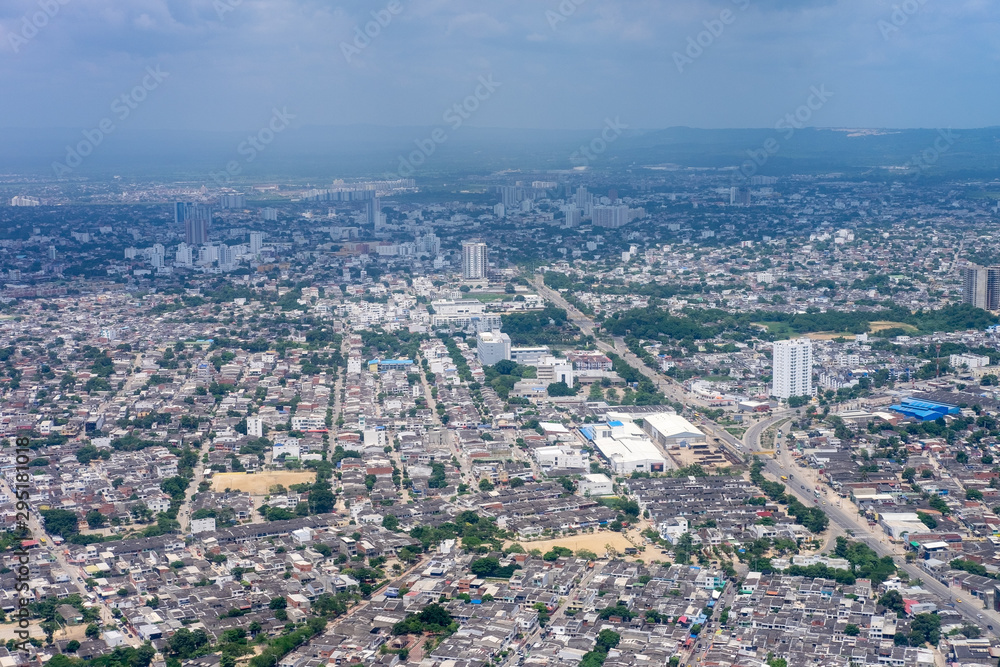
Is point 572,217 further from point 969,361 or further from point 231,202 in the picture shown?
point 969,361

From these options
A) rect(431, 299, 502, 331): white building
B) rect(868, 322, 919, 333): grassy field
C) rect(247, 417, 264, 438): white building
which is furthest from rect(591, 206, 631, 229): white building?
rect(247, 417, 264, 438): white building

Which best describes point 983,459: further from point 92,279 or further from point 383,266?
point 92,279

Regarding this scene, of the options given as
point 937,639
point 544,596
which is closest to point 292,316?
point 544,596

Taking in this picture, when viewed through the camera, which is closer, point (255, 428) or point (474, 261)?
point (255, 428)

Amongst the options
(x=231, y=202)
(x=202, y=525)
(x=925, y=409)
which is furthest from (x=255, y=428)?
(x=231, y=202)

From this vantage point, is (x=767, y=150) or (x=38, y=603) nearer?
(x=38, y=603)

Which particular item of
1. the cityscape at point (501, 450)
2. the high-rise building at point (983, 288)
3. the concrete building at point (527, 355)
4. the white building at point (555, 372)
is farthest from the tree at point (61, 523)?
the high-rise building at point (983, 288)

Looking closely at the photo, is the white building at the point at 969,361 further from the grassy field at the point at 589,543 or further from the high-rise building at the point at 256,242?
the high-rise building at the point at 256,242
